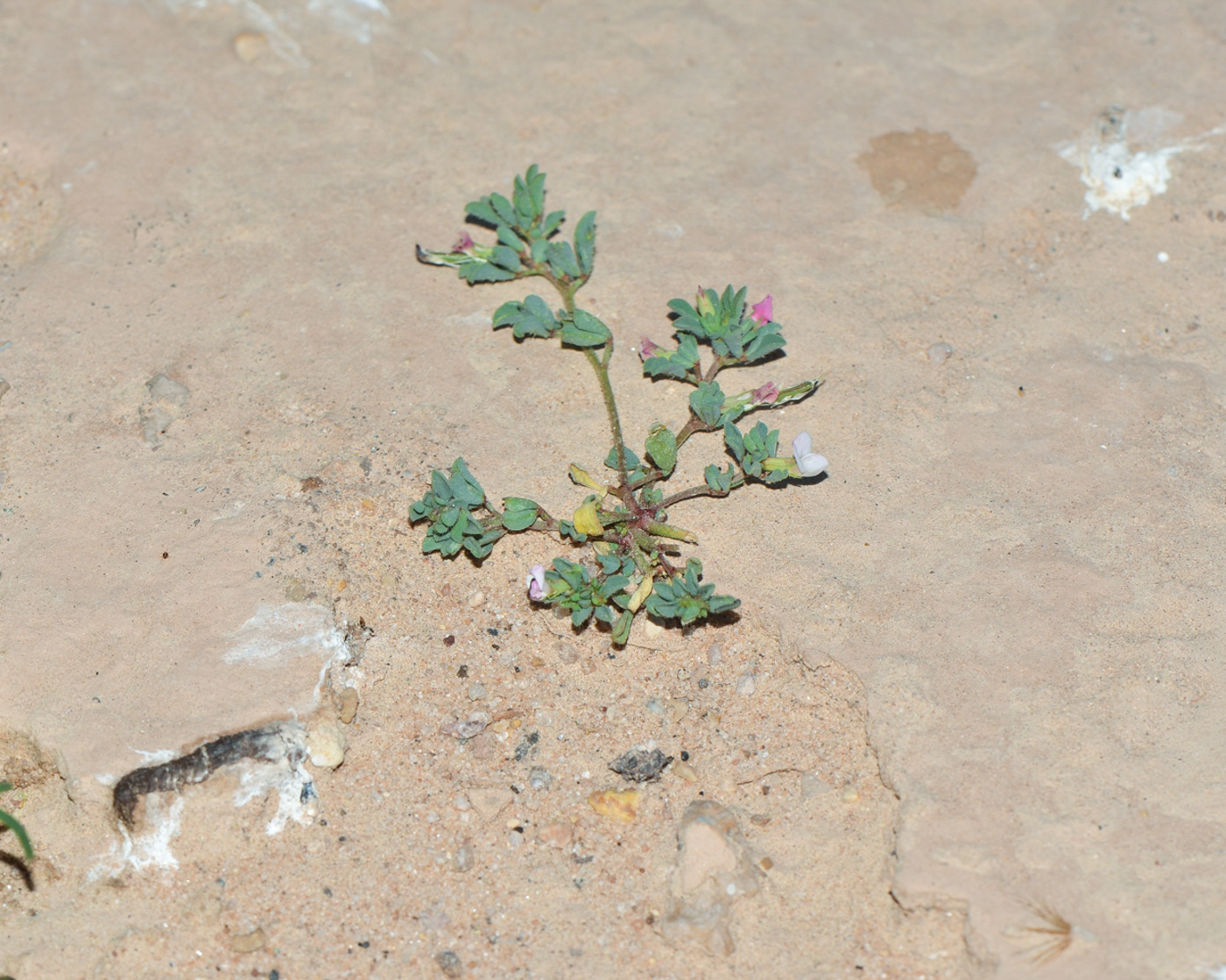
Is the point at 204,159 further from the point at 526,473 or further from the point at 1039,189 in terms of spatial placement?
the point at 1039,189

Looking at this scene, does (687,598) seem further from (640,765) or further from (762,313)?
(762,313)

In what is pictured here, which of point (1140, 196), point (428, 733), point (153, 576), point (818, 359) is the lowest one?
point (428, 733)

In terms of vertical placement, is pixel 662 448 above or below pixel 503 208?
below

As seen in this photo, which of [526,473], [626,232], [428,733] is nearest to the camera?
[428,733]

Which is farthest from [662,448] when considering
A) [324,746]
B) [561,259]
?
[324,746]

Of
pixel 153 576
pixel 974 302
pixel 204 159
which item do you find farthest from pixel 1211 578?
pixel 204 159
